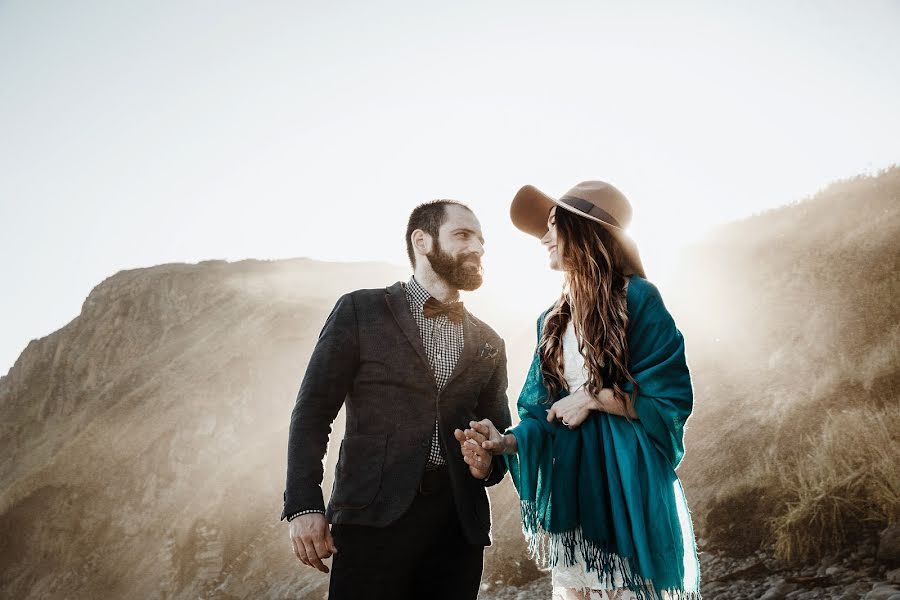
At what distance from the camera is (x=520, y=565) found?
6.71m

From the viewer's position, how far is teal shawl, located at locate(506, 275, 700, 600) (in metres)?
1.97

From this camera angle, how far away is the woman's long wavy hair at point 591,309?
7.06 ft

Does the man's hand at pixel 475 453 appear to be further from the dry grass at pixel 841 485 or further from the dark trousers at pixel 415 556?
the dry grass at pixel 841 485

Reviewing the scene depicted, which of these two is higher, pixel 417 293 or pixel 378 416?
pixel 417 293

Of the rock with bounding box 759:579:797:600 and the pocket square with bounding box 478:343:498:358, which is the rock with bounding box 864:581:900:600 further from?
the pocket square with bounding box 478:343:498:358

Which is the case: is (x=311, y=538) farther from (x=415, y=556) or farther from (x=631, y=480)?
(x=631, y=480)

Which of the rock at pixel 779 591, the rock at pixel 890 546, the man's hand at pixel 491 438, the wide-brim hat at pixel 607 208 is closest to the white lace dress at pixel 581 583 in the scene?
the man's hand at pixel 491 438

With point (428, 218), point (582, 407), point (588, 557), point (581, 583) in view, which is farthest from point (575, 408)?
point (428, 218)

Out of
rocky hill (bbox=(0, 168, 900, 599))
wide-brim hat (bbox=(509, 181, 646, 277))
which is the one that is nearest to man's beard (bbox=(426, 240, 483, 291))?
wide-brim hat (bbox=(509, 181, 646, 277))

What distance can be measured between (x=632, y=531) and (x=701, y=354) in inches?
301

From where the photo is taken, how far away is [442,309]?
9.45ft

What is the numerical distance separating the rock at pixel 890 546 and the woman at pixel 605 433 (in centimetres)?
324

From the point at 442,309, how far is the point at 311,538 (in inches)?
52.1

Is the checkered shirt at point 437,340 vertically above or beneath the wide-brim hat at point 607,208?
beneath
